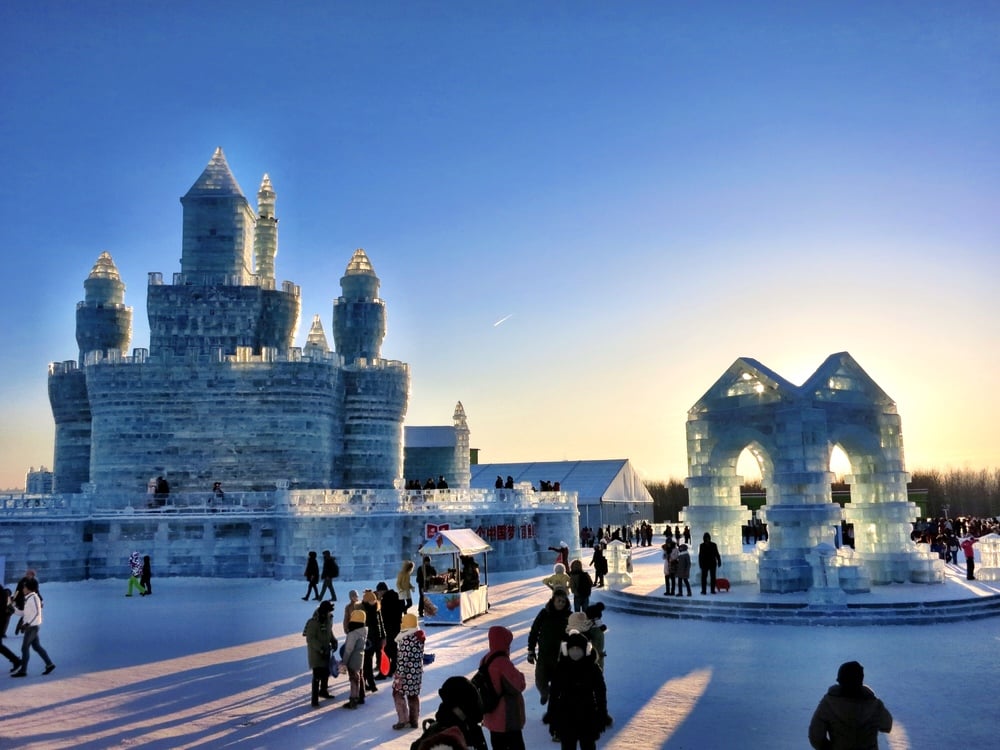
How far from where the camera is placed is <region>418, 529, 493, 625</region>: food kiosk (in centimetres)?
1812

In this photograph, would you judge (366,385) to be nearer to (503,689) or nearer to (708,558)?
(708,558)

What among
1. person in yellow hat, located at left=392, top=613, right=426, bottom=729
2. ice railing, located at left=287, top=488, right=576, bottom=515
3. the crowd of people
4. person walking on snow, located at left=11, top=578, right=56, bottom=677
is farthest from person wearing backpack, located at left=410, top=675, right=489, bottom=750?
ice railing, located at left=287, top=488, right=576, bottom=515

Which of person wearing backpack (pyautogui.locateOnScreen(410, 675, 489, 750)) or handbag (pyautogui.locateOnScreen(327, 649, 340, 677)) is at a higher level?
person wearing backpack (pyautogui.locateOnScreen(410, 675, 489, 750))

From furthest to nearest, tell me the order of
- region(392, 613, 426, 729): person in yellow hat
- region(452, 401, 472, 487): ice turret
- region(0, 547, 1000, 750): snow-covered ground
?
region(452, 401, 472, 487): ice turret, region(392, 613, 426, 729): person in yellow hat, region(0, 547, 1000, 750): snow-covered ground

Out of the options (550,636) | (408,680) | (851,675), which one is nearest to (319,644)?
(408,680)

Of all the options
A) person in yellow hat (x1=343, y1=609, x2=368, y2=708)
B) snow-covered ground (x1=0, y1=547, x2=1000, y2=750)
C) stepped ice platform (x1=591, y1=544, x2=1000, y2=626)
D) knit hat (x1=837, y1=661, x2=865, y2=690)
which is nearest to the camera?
knit hat (x1=837, y1=661, x2=865, y2=690)

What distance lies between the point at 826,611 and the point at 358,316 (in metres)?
30.3

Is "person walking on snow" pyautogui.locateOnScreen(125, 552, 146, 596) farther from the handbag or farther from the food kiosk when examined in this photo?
the handbag

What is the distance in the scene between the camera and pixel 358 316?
43094 mm

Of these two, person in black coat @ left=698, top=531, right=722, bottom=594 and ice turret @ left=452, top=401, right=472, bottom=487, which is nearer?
person in black coat @ left=698, top=531, right=722, bottom=594

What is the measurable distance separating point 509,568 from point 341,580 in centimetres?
674

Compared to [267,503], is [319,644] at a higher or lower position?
lower

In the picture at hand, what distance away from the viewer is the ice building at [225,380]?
119ft

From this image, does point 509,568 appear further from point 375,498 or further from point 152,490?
point 152,490
